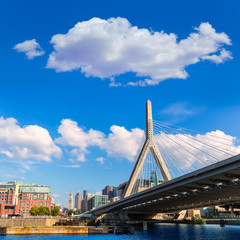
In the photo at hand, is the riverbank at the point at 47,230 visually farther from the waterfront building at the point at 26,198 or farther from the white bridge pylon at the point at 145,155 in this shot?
the waterfront building at the point at 26,198

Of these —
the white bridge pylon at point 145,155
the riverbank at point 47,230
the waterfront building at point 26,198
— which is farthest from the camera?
the waterfront building at point 26,198

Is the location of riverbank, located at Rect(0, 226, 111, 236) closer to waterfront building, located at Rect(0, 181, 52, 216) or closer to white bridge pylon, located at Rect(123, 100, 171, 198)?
white bridge pylon, located at Rect(123, 100, 171, 198)

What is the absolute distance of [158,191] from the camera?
2205 inches

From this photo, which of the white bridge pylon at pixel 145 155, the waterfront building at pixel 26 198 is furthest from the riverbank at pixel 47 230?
the waterfront building at pixel 26 198

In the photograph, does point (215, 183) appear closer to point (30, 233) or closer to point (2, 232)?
point (30, 233)

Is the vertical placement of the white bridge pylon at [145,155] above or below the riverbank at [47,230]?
above

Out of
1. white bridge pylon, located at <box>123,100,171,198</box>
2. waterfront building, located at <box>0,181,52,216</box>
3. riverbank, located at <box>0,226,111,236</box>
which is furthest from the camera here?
waterfront building, located at <box>0,181,52,216</box>

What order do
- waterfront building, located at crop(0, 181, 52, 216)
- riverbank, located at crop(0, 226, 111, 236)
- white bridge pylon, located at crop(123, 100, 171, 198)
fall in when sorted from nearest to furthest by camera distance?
riverbank, located at crop(0, 226, 111, 236), white bridge pylon, located at crop(123, 100, 171, 198), waterfront building, located at crop(0, 181, 52, 216)

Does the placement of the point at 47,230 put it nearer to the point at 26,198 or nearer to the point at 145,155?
the point at 145,155

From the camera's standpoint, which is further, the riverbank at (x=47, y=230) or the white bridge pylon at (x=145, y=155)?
the white bridge pylon at (x=145, y=155)

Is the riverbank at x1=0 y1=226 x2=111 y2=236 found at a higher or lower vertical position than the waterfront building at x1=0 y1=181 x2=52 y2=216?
lower

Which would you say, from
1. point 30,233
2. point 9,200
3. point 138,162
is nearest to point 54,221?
point 30,233

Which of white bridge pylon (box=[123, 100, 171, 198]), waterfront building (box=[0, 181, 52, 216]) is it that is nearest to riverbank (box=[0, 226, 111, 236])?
white bridge pylon (box=[123, 100, 171, 198])

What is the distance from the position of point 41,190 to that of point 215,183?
165m
